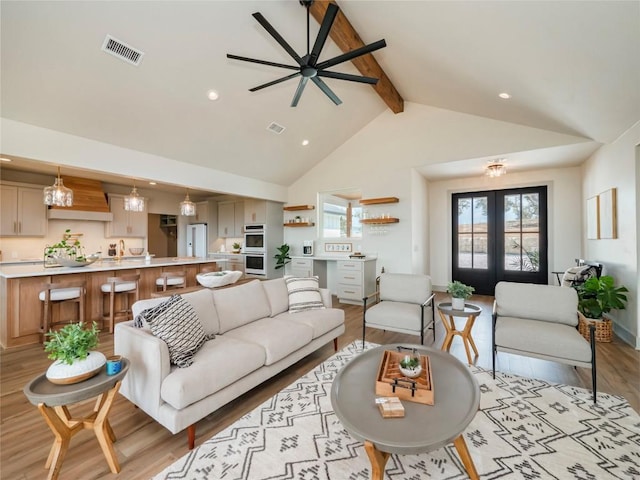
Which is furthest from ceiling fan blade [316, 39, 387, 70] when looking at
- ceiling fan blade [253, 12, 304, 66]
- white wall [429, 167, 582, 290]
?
white wall [429, 167, 582, 290]

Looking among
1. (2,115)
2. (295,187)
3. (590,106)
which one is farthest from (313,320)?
(295,187)

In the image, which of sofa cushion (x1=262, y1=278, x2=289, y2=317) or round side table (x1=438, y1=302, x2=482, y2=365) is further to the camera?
sofa cushion (x1=262, y1=278, x2=289, y2=317)

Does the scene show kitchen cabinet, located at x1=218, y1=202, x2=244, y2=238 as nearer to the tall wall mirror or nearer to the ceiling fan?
the tall wall mirror

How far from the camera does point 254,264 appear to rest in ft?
23.9

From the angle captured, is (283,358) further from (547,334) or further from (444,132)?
(444,132)

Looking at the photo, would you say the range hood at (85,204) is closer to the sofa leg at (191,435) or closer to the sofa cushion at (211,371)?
the sofa cushion at (211,371)

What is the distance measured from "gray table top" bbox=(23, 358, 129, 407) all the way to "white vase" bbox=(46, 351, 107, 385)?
0.10 ft

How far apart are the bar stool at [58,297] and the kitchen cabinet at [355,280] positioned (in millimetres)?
4152

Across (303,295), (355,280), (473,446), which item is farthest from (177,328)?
(355,280)

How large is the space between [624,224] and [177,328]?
16.9 feet

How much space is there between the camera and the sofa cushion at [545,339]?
2367 millimetres

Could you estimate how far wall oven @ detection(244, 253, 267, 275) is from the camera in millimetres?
7125

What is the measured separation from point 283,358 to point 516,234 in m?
5.93

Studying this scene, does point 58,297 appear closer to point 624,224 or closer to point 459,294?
point 459,294
